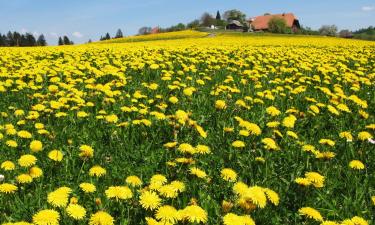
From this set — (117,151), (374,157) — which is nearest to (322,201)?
(374,157)

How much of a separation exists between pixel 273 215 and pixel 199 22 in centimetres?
11495

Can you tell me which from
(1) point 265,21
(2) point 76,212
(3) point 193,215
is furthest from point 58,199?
(1) point 265,21

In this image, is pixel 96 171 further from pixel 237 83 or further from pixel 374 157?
pixel 237 83

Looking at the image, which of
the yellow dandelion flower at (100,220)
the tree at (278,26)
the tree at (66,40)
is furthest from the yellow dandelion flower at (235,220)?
the tree at (66,40)

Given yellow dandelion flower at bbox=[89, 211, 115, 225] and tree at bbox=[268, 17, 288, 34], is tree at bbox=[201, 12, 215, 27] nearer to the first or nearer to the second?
tree at bbox=[268, 17, 288, 34]

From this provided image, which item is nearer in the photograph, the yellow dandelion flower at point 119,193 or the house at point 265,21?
the yellow dandelion flower at point 119,193

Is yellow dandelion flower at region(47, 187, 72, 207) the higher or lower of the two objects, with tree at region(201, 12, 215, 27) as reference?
lower

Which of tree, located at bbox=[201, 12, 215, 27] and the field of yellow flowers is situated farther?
tree, located at bbox=[201, 12, 215, 27]

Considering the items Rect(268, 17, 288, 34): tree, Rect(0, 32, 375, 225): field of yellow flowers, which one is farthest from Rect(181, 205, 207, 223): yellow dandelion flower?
Rect(268, 17, 288, 34): tree

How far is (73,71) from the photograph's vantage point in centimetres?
671

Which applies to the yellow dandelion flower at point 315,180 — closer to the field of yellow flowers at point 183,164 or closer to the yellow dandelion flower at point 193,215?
the field of yellow flowers at point 183,164

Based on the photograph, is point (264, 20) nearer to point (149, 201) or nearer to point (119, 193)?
point (119, 193)

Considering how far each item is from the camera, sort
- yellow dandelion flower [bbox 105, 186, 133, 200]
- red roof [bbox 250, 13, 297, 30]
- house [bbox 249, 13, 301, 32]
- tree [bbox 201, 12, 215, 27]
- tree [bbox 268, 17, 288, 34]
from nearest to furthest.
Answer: yellow dandelion flower [bbox 105, 186, 133, 200] < tree [bbox 268, 17, 288, 34] < house [bbox 249, 13, 301, 32] < red roof [bbox 250, 13, 297, 30] < tree [bbox 201, 12, 215, 27]

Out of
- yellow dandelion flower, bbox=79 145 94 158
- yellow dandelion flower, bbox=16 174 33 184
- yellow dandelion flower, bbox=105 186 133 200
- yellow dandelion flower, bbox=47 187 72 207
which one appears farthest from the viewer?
yellow dandelion flower, bbox=79 145 94 158
